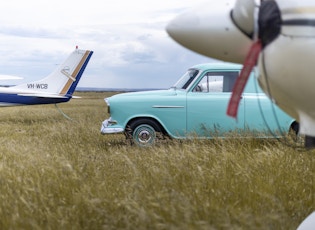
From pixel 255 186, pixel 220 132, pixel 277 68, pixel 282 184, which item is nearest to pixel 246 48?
pixel 277 68

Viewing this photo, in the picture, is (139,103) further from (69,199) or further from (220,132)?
(69,199)

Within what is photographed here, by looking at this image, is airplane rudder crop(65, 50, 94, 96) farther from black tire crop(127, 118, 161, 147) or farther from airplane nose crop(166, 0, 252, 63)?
airplane nose crop(166, 0, 252, 63)

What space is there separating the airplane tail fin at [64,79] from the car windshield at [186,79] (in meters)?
12.4

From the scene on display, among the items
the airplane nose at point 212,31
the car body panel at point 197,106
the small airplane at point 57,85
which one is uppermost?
the airplane nose at point 212,31

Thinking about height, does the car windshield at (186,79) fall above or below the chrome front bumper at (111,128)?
above

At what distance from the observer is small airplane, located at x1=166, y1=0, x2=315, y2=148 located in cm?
174

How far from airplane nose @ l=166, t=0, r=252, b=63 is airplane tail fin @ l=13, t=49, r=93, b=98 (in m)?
17.9

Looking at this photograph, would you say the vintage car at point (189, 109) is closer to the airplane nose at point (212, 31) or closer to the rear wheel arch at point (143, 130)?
the rear wheel arch at point (143, 130)

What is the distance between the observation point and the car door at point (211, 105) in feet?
24.0

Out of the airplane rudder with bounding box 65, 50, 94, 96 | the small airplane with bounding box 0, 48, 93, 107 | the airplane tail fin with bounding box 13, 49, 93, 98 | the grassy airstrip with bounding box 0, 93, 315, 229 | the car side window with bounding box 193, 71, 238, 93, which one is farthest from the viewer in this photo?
the airplane rudder with bounding box 65, 50, 94, 96

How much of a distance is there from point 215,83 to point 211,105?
1.43 feet

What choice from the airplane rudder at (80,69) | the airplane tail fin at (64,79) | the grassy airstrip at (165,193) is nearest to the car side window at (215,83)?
the grassy airstrip at (165,193)

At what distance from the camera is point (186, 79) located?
7.68 m

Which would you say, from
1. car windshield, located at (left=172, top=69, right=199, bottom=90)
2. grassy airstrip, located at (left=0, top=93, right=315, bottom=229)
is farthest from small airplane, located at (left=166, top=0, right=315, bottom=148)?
car windshield, located at (left=172, top=69, right=199, bottom=90)
